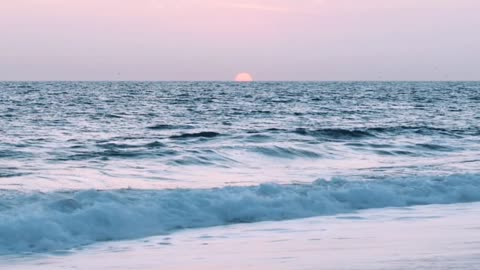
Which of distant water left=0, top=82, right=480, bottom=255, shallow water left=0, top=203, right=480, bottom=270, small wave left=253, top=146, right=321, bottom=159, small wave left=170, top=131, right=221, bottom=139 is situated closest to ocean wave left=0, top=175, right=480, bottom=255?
distant water left=0, top=82, right=480, bottom=255

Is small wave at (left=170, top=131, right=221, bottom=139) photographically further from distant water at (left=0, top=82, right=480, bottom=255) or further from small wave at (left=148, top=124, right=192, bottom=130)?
small wave at (left=148, top=124, right=192, bottom=130)

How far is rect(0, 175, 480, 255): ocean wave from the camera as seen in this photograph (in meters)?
10.2

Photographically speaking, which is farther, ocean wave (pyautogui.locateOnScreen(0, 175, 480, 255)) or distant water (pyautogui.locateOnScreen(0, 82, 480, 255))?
distant water (pyautogui.locateOnScreen(0, 82, 480, 255))

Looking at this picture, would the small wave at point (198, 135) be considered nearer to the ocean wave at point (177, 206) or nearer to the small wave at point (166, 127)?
the small wave at point (166, 127)

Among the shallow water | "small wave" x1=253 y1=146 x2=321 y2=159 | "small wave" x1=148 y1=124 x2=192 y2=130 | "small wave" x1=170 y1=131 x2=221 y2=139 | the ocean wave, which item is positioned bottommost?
the shallow water

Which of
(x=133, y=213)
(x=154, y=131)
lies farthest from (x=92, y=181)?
(x=154, y=131)

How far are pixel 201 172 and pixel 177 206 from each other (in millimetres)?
5055

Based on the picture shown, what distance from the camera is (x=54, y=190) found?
13.4m

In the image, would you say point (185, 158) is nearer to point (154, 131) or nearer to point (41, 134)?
point (41, 134)

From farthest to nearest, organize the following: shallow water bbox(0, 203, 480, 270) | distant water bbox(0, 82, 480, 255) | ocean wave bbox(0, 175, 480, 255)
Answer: distant water bbox(0, 82, 480, 255) → ocean wave bbox(0, 175, 480, 255) → shallow water bbox(0, 203, 480, 270)

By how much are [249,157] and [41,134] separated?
7.98 meters

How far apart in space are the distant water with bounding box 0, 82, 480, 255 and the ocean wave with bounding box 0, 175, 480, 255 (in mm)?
20

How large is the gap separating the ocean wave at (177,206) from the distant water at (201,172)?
0.8 inches

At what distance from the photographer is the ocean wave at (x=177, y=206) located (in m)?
10.2
